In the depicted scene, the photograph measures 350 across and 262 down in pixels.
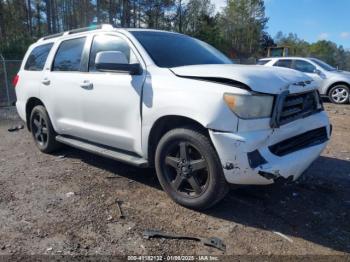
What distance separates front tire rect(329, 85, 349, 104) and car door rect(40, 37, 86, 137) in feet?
34.0

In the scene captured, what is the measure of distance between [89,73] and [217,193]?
238 cm

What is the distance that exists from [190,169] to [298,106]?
4.24ft

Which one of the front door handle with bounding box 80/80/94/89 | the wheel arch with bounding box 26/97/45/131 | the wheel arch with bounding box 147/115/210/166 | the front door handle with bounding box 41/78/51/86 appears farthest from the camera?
the wheel arch with bounding box 26/97/45/131

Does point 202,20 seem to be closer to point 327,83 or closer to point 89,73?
point 327,83

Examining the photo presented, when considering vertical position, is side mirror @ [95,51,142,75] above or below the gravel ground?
above

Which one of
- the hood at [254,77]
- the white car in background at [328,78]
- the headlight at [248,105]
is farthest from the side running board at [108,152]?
the white car in background at [328,78]

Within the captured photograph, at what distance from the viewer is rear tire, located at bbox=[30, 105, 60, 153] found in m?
5.76

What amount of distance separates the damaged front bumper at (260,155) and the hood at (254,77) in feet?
1.26

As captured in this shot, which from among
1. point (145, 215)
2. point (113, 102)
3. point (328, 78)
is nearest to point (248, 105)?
point (145, 215)

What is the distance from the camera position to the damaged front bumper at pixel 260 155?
3191 mm

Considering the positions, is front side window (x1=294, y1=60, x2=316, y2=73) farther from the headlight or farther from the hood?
the headlight

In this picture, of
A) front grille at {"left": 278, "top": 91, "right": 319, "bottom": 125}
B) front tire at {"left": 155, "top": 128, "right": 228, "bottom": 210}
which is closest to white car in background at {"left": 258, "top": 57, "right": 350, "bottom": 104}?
front grille at {"left": 278, "top": 91, "right": 319, "bottom": 125}

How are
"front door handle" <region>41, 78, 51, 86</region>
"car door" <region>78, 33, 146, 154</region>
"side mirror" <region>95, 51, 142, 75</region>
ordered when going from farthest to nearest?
1. "front door handle" <region>41, 78, 51, 86</region>
2. "car door" <region>78, 33, 146, 154</region>
3. "side mirror" <region>95, 51, 142, 75</region>

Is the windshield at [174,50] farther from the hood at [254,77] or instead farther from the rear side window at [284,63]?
the rear side window at [284,63]
